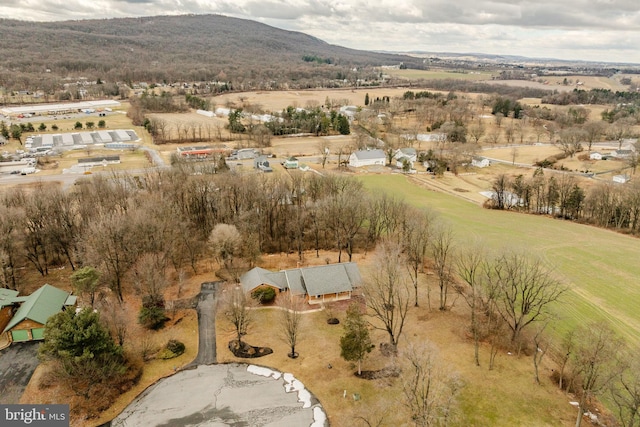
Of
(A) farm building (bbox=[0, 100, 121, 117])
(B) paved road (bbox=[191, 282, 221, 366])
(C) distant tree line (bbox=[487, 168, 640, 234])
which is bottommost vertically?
(B) paved road (bbox=[191, 282, 221, 366])

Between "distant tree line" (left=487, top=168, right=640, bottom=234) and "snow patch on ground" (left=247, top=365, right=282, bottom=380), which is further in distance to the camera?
"distant tree line" (left=487, top=168, right=640, bottom=234)

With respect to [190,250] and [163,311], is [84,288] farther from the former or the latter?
[190,250]

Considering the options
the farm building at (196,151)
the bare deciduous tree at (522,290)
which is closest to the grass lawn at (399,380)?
the bare deciduous tree at (522,290)

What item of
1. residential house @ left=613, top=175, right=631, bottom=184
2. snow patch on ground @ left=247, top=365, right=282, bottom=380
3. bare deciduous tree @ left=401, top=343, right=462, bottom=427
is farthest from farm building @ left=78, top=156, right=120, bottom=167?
residential house @ left=613, top=175, right=631, bottom=184

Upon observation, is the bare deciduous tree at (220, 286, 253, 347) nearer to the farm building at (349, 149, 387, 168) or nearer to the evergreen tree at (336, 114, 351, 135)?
the farm building at (349, 149, 387, 168)

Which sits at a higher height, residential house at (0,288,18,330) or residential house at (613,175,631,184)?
residential house at (613,175,631,184)

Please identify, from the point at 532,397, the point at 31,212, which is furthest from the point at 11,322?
the point at 532,397

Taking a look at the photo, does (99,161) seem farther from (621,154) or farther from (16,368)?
(621,154)
